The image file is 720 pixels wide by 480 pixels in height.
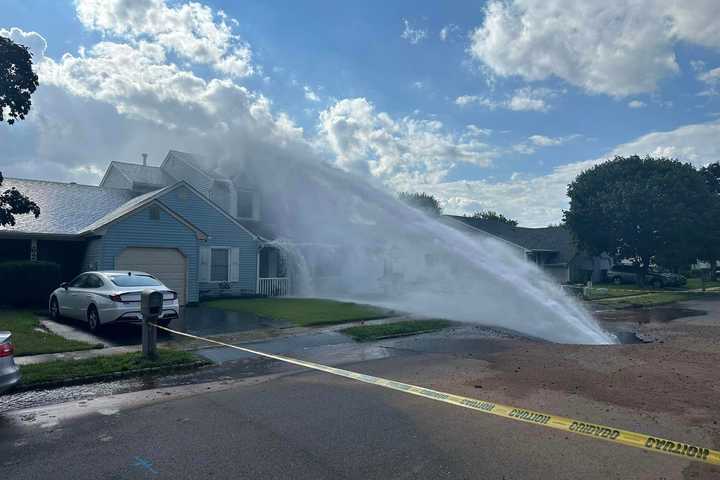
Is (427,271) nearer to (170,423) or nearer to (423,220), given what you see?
(423,220)

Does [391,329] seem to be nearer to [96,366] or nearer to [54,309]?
[96,366]

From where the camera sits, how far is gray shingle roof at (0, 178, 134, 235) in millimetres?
18438

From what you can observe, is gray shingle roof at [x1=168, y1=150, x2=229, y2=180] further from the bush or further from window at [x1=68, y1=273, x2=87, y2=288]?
window at [x1=68, y1=273, x2=87, y2=288]

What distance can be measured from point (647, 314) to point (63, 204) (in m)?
23.9

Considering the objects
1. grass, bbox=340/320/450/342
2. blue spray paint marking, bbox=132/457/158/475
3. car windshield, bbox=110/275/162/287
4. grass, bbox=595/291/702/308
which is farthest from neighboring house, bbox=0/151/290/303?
grass, bbox=595/291/702/308

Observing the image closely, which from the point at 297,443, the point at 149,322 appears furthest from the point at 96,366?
the point at 297,443

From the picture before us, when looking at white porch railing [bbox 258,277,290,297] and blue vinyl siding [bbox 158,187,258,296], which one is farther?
white porch railing [bbox 258,277,290,297]

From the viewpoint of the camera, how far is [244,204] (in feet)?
85.4

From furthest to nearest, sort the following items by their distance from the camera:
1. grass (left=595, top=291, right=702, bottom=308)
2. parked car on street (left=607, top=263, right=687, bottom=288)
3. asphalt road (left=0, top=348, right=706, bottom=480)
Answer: parked car on street (left=607, top=263, right=687, bottom=288) → grass (left=595, top=291, right=702, bottom=308) → asphalt road (left=0, top=348, right=706, bottom=480)

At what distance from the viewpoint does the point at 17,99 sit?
45.4 feet

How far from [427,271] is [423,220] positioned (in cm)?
968

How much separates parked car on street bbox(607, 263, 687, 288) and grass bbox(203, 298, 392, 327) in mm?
31369

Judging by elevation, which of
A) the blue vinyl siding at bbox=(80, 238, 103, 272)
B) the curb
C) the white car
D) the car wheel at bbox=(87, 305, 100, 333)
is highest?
the blue vinyl siding at bbox=(80, 238, 103, 272)

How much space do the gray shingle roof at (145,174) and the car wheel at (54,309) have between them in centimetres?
1307
